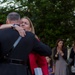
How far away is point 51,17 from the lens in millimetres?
20969

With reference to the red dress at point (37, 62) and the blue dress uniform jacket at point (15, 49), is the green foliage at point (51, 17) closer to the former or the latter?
the red dress at point (37, 62)

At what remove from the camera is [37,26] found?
69.5 feet

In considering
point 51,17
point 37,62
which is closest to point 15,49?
point 37,62

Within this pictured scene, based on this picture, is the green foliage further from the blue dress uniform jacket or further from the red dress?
the blue dress uniform jacket

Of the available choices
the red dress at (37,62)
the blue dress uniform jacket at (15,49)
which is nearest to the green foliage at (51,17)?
the red dress at (37,62)

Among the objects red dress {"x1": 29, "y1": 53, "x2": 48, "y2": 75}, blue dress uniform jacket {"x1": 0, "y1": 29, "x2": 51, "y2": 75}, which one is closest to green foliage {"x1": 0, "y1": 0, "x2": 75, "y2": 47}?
red dress {"x1": 29, "y1": 53, "x2": 48, "y2": 75}

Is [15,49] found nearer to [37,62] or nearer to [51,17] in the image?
[37,62]

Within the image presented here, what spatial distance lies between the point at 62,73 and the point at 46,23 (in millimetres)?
7224

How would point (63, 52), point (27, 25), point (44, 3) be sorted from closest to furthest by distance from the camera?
point (27, 25), point (63, 52), point (44, 3)

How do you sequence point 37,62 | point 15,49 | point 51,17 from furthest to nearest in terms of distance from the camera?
point 51,17, point 37,62, point 15,49

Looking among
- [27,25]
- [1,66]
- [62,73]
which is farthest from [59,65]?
[1,66]

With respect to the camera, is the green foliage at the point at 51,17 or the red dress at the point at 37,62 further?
the green foliage at the point at 51,17

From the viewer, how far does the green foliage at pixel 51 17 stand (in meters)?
20.8

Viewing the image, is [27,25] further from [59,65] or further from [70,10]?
[70,10]
